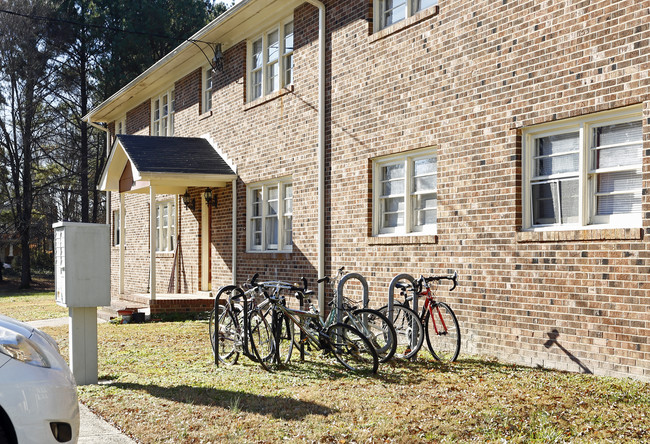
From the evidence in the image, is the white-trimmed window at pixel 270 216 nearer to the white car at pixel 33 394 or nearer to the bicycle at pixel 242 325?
the bicycle at pixel 242 325

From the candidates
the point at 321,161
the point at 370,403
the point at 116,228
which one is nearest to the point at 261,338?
the point at 370,403

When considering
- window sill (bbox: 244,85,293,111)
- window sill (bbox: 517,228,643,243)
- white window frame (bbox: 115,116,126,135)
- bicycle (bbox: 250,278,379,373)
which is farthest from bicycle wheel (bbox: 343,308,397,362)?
white window frame (bbox: 115,116,126,135)

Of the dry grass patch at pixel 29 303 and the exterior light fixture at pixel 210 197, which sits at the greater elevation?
the exterior light fixture at pixel 210 197

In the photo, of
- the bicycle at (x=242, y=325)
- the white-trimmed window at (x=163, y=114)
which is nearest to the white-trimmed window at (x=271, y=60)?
the white-trimmed window at (x=163, y=114)

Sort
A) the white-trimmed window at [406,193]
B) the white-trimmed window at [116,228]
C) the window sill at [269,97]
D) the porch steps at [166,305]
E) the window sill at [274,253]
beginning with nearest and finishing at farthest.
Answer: the white-trimmed window at [406,193] → the window sill at [274,253] → the window sill at [269,97] → the porch steps at [166,305] → the white-trimmed window at [116,228]

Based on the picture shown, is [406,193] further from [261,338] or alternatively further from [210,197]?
[210,197]

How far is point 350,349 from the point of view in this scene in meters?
8.32

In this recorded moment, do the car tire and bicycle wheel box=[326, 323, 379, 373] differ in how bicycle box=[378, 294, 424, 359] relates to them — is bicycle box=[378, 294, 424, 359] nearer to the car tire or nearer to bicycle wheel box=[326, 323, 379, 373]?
bicycle wheel box=[326, 323, 379, 373]

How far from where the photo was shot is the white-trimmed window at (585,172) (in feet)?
25.0

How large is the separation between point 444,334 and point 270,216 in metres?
6.48

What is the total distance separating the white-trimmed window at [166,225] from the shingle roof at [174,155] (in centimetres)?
312

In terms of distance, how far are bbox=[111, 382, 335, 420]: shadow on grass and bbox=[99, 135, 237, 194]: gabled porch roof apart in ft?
28.1

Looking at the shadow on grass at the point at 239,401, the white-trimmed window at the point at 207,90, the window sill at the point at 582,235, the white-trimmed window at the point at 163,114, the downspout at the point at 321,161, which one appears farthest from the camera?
the white-trimmed window at the point at 163,114

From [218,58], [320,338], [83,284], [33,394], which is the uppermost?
[218,58]
